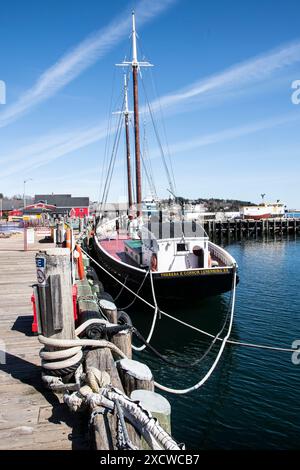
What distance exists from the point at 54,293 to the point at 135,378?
63.8 inches

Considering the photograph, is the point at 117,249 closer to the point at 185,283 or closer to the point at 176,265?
the point at 176,265

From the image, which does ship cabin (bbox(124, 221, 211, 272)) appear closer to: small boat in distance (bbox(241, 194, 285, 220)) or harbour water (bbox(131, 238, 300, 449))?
harbour water (bbox(131, 238, 300, 449))

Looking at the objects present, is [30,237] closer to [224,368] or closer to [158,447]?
[224,368]

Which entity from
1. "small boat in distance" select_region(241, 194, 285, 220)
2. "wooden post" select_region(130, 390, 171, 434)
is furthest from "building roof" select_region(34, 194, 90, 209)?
"wooden post" select_region(130, 390, 171, 434)

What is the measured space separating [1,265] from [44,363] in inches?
528

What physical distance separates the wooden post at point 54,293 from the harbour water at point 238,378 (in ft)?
13.7

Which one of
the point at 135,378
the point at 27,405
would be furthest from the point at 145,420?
the point at 27,405

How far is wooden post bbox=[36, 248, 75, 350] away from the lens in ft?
17.0

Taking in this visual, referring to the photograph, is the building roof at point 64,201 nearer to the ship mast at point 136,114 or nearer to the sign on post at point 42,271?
the ship mast at point 136,114

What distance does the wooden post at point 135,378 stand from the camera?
5137 mm

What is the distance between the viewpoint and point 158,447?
11.8 ft

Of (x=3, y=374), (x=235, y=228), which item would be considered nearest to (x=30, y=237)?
(x=3, y=374)

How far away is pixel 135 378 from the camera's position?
5.16 metres

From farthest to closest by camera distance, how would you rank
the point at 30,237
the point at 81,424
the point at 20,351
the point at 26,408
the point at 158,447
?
the point at 30,237
the point at 20,351
the point at 26,408
the point at 81,424
the point at 158,447
